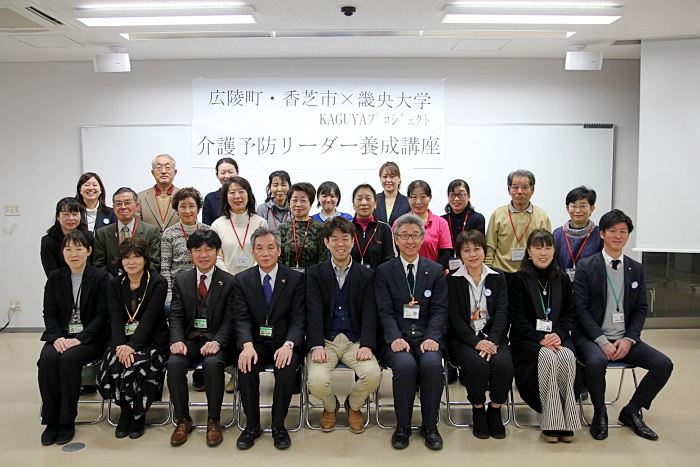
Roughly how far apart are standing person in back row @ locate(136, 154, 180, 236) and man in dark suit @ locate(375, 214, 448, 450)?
6.53 feet

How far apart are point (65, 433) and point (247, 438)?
3.82ft

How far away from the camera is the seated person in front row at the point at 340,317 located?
3.07 m

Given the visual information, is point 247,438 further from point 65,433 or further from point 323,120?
point 323,120

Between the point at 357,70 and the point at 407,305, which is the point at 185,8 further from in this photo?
the point at 407,305

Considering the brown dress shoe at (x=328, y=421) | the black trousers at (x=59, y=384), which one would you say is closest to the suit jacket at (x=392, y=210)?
the brown dress shoe at (x=328, y=421)

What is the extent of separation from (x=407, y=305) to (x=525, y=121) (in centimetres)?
332

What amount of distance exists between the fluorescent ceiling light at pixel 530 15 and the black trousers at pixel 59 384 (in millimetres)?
3844

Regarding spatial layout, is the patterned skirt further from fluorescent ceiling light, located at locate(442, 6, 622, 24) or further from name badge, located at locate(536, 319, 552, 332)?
fluorescent ceiling light, located at locate(442, 6, 622, 24)

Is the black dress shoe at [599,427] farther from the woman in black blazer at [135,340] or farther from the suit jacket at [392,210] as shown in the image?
the woman in black blazer at [135,340]

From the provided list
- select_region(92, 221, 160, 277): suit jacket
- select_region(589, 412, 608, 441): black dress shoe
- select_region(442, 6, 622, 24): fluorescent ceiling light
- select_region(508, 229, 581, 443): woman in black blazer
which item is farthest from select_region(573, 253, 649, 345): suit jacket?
select_region(92, 221, 160, 277): suit jacket

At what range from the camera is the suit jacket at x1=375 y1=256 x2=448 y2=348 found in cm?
316

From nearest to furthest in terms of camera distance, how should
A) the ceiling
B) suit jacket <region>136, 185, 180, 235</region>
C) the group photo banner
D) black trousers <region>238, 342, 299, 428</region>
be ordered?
black trousers <region>238, 342, 299, 428</region>, the ceiling, suit jacket <region>136, 185, 180, 235</region>, the group photo banner

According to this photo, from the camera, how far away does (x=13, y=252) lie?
5641mm

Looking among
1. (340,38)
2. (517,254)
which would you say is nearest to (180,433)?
(517,254)
